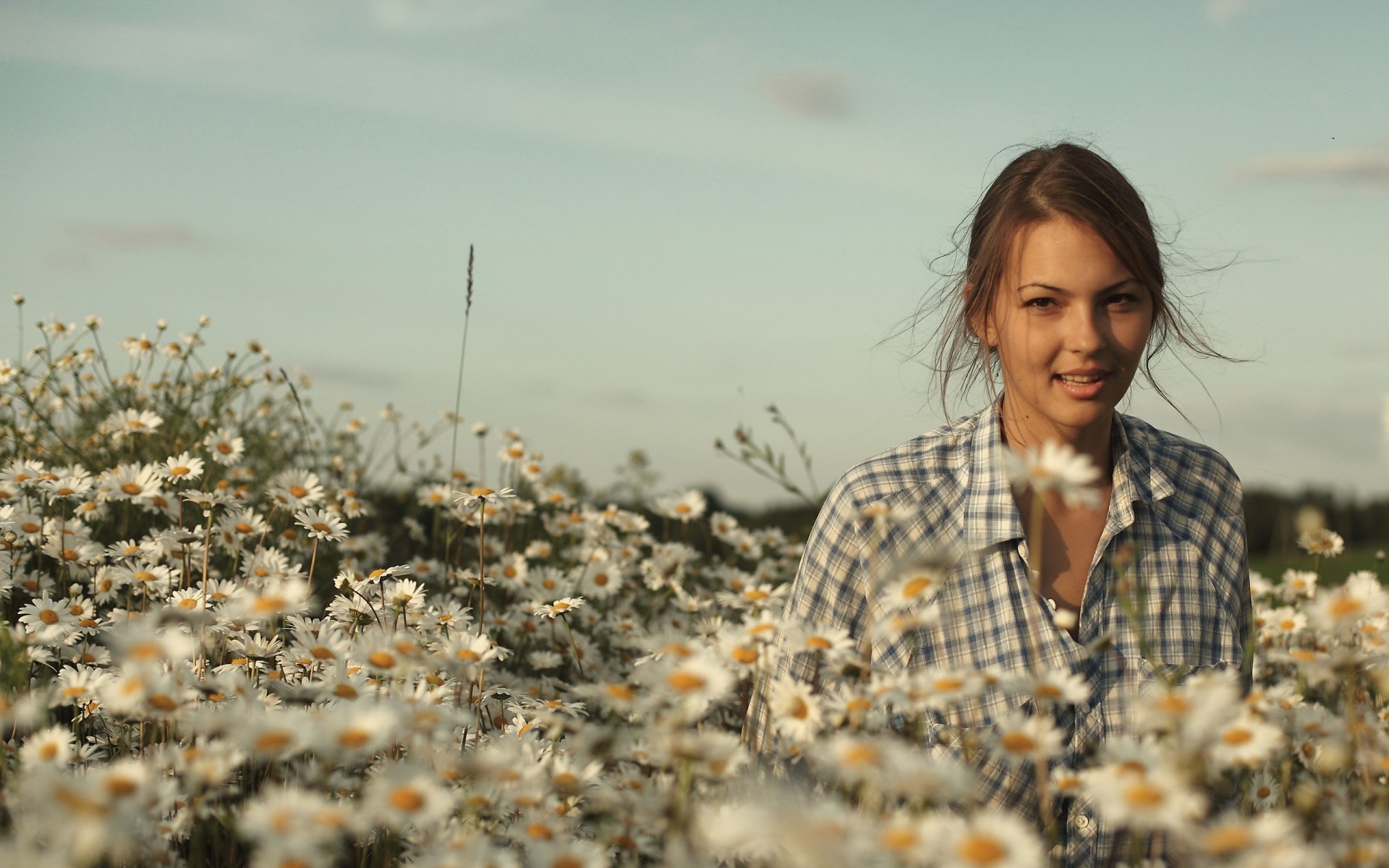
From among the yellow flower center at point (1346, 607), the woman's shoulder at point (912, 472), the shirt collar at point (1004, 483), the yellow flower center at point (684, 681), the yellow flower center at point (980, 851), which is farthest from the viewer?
the woman's shoulder at point (912, 472)

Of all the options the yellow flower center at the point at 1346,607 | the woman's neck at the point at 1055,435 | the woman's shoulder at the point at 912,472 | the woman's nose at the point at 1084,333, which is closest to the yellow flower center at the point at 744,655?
the yellow flower center at the point at 1346,607

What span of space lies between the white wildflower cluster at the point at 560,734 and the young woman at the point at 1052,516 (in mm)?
134

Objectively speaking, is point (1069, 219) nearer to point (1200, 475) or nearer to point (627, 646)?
point (1200, 475)

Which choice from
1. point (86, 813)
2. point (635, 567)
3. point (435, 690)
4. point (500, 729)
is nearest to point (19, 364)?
point (635, 567)

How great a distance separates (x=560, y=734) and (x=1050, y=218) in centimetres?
184

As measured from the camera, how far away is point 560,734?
7.71 feet

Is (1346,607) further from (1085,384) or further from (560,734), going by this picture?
(560,734)

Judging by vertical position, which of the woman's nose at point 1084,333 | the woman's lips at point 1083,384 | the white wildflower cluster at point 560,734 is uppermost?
the woman's nose at point 1084,333

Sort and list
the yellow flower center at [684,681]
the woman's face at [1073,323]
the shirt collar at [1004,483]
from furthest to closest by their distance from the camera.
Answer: the shirt collar at [1004,483], the woman's face at [1073,323], the yellow flower center at [684,681]

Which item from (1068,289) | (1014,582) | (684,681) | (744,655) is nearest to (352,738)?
(684,681)

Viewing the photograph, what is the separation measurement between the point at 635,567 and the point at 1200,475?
252cm

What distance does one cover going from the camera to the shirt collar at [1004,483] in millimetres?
3098

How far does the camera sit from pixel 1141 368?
12.3 feet

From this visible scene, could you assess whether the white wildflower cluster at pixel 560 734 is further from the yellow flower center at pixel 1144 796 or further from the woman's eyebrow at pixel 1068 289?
the woman's eyebrow at pixel 1068 289
